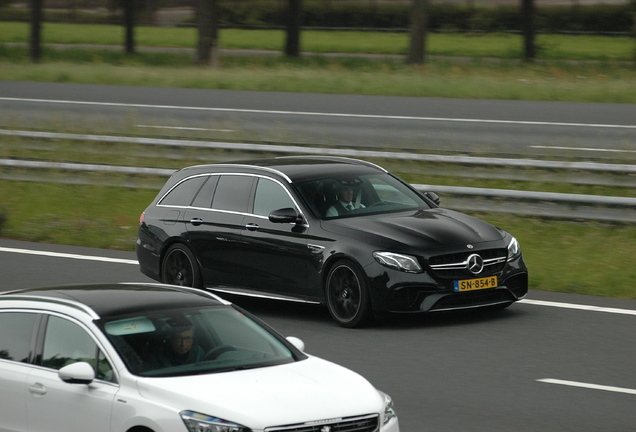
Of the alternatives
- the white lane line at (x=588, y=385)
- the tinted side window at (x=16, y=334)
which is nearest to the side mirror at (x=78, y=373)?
the tinted side window at (x=16, y=334)

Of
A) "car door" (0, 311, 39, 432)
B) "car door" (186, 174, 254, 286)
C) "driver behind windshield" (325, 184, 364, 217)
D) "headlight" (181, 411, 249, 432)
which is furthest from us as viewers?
"car door" (186, 174, 254, 286)

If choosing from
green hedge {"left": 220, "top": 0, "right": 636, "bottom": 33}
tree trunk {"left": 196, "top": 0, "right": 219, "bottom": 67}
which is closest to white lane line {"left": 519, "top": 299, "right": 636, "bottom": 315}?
tree trunk {"left": 196, "top": 0, "right": 219, "bottom": 67}

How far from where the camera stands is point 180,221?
12.7 meters

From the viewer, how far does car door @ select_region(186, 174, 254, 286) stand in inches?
476

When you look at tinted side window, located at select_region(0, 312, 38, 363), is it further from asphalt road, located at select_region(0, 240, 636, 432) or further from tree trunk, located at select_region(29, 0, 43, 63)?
tree trunk, located at select_region(29, 0, 43, 63)

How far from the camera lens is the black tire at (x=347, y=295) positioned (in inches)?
428

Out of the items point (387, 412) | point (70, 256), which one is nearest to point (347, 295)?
point (387, 412)

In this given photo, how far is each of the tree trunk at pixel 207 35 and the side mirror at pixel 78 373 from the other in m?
36.2

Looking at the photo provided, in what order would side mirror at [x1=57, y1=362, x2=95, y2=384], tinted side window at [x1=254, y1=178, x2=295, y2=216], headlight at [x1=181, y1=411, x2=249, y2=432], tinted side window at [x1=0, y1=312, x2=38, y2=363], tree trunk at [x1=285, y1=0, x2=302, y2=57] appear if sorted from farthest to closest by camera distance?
tree trunk at [x1=285, y1=0, x2=302, y2=57], tinted side window at [x1=254, y1=178, x2=295, y2=216], tinted side window at [x1=0, y1=312, x2=38, y2=363], side mirror at [x1=57, y1=362, x2=95, y2=384], headlight at [x1=181, y1=411, x2=249, y2=432]

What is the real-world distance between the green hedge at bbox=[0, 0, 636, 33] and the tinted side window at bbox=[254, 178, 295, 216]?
4758 centimetres

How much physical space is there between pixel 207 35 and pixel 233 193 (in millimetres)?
30305

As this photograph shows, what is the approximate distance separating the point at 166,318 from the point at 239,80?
28.7 metres

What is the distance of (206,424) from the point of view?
579 centimetres

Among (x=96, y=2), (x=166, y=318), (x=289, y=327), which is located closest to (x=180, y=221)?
(x=289, y=327)
